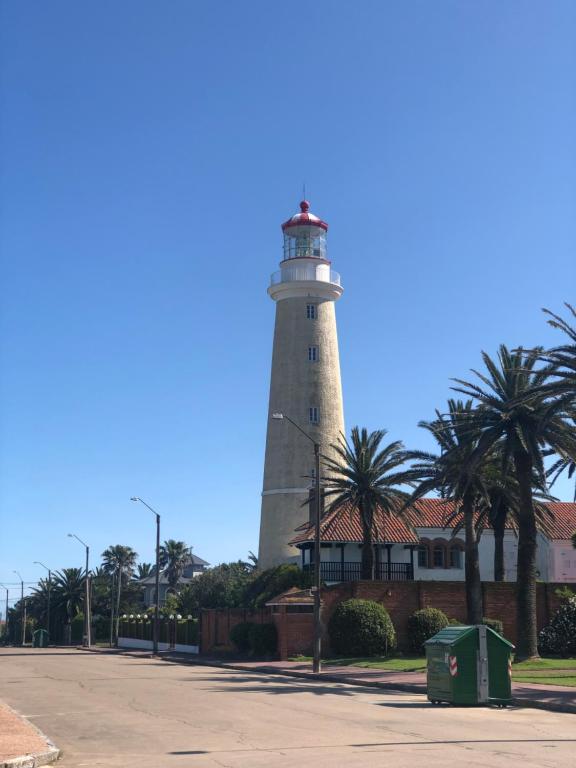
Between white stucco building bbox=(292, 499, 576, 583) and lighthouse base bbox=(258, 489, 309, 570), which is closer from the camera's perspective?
white stucco building bbox=(292, 499, 576, 583)

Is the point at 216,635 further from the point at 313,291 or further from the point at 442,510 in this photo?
the point at 313,291

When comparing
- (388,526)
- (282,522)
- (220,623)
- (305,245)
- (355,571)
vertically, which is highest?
(305,245)

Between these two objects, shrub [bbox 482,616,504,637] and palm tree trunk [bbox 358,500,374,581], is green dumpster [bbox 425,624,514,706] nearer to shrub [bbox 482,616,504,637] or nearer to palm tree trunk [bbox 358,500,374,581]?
shrub [bbox 482,616,504,637]

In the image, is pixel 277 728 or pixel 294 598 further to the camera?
pixel 294 598

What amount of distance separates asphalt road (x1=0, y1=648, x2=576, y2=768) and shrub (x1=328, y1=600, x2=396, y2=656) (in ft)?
43.1

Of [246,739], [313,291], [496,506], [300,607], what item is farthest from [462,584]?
[246,739]

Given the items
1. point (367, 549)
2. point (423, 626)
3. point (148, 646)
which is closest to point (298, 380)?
point (367, 549)

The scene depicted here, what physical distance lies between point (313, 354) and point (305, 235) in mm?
7553

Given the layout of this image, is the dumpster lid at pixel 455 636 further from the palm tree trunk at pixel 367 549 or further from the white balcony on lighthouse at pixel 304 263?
the white balcony on lighthouse at pixel 304 263

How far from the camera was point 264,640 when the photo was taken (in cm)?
4478

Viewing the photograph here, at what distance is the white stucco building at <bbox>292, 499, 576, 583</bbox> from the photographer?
51469mm

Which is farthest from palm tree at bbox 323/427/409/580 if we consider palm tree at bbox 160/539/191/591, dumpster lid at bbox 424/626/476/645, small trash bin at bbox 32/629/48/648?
palm tree at bbox 160/539/191/591

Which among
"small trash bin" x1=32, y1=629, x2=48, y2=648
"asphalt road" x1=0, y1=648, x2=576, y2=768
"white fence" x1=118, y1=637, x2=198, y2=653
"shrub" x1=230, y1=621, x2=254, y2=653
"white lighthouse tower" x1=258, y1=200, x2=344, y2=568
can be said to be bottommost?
"small trash bin" x1=32, y1=629, x2=48, y2=648

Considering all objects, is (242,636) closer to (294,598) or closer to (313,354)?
(294,598)
